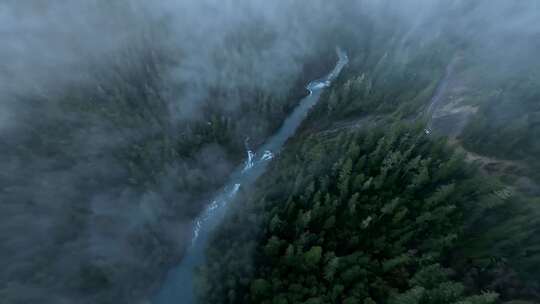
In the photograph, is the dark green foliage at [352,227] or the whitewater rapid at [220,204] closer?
the dark green foliage at [352,227]

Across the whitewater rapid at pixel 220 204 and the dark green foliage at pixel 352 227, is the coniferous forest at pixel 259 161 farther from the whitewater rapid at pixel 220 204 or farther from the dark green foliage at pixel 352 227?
the whitewater rapid at pixel 220 204

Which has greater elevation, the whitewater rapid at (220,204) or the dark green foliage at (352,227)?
the whitewater rapid at (220,204)

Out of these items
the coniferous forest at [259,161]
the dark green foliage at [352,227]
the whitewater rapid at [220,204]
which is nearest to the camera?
the dark green foliage at [352,227]

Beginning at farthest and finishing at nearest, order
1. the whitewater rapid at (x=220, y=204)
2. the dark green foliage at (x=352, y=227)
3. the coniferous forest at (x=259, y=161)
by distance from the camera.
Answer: the whitewater rapid at (x=220, y=204) → the coniferous forest at (x=259, y=161) → the dark green foliage at (x=352, y=227)

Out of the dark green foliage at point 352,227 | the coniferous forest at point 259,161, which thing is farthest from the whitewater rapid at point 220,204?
the dark green foliage at point 352,227

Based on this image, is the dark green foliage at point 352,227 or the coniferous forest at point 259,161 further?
the coniferous forest at point 259,161

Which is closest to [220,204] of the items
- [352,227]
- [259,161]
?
[259,161]

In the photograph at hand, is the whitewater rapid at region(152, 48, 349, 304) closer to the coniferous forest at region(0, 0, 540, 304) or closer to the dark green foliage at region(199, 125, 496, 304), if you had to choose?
the coniferous forest at region(0, 0, 540, 304)
